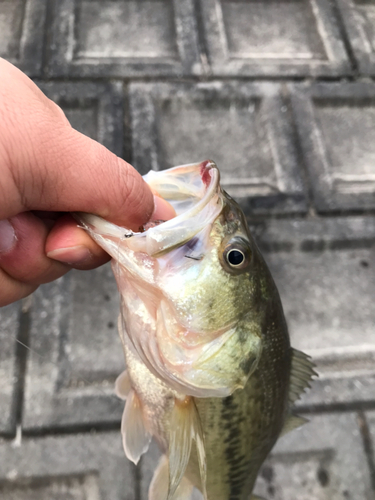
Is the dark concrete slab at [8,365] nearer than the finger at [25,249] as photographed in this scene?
No

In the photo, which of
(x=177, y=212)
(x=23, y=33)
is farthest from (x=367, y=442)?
(x=23, y=33)

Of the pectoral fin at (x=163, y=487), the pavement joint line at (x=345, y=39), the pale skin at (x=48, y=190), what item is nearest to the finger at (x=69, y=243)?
the pale skin at (x=48, y=190)

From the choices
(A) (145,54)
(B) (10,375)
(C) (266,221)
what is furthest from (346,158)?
(B) (10,375)

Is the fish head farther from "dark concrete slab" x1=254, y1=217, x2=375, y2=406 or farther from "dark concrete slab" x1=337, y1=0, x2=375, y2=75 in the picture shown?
"dark concrete slab" x1=337, y1=0, x2=375, y2=75

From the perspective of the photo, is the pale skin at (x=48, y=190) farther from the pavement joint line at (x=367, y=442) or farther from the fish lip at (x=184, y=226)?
the pavement joint line at (x=367, y=442)

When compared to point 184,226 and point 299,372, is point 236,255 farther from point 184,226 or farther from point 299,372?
point 299,372

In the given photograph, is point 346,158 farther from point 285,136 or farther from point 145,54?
point 145,54
